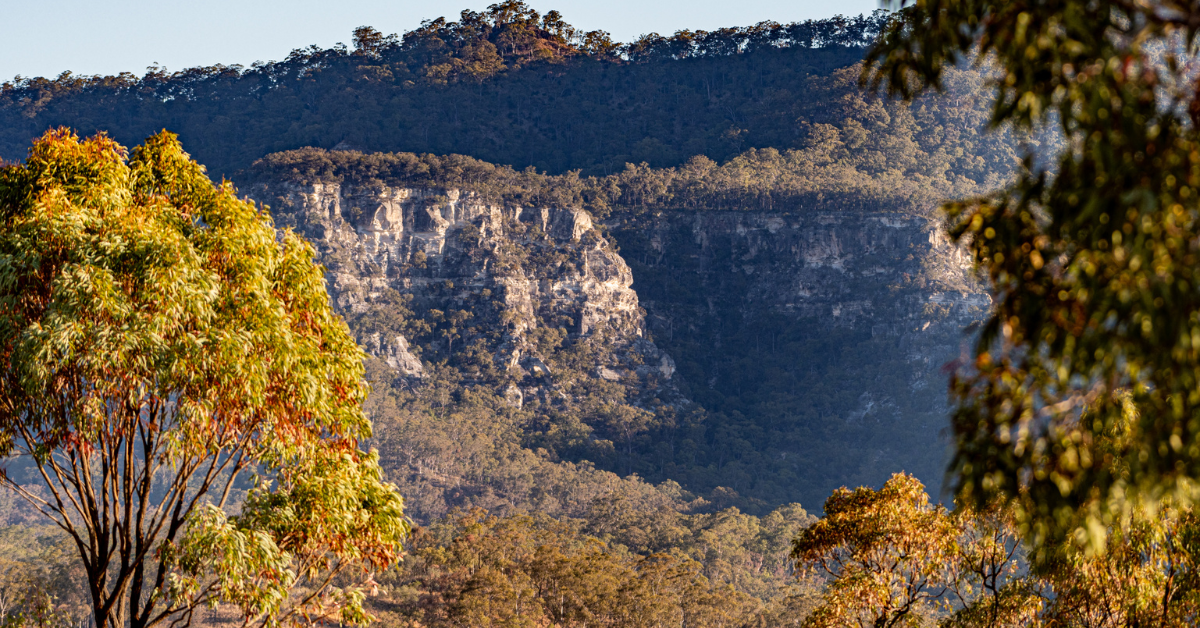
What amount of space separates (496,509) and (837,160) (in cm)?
6451

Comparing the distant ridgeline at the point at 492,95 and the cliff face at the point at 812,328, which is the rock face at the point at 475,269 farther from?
the distant ridgeline at the point at 492,95

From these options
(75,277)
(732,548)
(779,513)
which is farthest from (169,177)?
(779,513)

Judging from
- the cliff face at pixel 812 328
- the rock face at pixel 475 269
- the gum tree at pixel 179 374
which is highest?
the cliff face at pixel 812 328

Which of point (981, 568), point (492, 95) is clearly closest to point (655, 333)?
point (492, 95)

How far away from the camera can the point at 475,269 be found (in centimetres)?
9044

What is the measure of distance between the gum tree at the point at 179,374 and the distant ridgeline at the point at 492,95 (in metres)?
111

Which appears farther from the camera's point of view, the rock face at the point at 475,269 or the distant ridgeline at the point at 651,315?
the rock face at the point at 475,269

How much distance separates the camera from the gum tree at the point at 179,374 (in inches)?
218

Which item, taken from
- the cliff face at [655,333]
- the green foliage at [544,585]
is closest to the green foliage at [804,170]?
the cliff face at [655,333]

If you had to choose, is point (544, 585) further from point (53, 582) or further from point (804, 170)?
point (804, 170)

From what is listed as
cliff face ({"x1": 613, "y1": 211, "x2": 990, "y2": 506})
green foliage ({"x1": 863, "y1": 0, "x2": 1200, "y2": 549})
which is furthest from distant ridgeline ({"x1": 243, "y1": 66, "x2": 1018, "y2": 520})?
green foliage ({"x1": 863, "y1": 0, "x2": 1200, "y2": 549})

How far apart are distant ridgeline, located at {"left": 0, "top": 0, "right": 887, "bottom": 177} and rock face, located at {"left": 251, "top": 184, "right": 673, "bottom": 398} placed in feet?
87.9

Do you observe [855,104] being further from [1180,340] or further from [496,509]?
[1180,340]

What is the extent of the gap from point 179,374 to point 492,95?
125 metres
